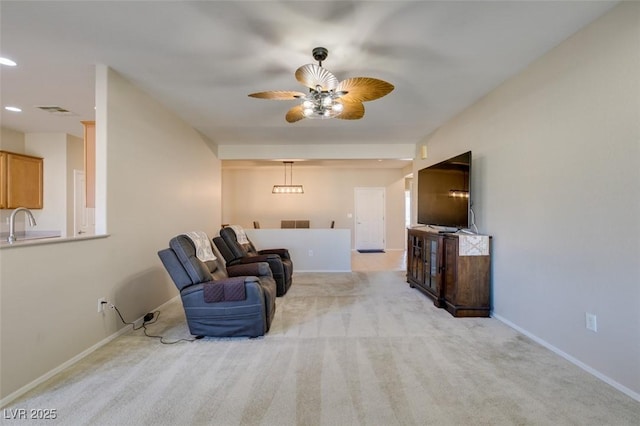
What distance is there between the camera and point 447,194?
3812 mm

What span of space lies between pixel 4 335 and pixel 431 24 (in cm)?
353

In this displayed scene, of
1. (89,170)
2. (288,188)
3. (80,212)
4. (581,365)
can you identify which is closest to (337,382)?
(581,365)

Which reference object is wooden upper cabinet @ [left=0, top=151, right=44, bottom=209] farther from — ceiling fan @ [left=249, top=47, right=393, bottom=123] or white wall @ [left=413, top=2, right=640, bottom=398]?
white wall @ [left=413, top=2, right=640, bottom=398]

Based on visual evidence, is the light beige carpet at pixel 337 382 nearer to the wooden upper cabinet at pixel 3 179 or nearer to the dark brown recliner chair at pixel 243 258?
the dark brown recliner chair at pixel 243 258

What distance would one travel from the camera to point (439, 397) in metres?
1.86

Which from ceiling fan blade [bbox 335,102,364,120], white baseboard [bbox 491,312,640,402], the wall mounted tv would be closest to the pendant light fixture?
the wall mounted tv

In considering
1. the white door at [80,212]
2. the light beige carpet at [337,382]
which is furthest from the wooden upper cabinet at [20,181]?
the light beige carpet at [337,382]

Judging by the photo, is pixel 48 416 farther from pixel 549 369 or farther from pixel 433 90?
pixel 433 90

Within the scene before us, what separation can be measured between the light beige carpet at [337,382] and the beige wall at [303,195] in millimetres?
5839

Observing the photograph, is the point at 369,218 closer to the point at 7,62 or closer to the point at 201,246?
the point at 201,246

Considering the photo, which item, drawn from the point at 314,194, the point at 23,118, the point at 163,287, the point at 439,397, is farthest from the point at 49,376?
the point at 314,194

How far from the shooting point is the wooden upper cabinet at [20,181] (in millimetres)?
4492

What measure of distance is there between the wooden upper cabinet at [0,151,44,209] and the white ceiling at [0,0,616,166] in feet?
4.58

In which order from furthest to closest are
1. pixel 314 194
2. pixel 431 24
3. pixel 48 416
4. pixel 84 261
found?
1. pixel 314 194
2. pixel 84 261
3. pixel 431 24
4. pixel 48 416
